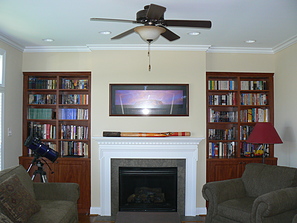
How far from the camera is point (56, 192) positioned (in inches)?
140

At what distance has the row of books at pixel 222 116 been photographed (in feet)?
16.6

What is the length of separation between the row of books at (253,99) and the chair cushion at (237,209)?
1.90 meters

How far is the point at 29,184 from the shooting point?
3.39 m

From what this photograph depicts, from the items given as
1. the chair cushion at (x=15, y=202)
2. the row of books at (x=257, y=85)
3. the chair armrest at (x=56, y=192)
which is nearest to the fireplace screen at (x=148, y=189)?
the chair armrest at (x=56, y=192)

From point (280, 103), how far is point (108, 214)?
3317mm

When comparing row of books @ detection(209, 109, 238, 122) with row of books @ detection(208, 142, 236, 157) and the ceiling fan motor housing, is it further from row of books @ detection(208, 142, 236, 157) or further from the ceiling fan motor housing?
the ceiling fan motor housing

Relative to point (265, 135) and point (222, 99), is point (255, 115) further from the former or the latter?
point (265, 135)

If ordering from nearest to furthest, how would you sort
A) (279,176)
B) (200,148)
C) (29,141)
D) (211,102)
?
(279,176) → (29,141) → (200,148) → (211,102)

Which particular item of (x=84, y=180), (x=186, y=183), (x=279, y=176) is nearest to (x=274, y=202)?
(x=279, y=176)

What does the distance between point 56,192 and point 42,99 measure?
2.06 metres

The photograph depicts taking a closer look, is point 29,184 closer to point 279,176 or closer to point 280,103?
point 279,176

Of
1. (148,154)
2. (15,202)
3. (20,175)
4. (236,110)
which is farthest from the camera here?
(236,110)

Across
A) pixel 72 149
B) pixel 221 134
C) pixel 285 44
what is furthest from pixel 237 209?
pixel 72 149

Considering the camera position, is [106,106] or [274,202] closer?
[274,202]
